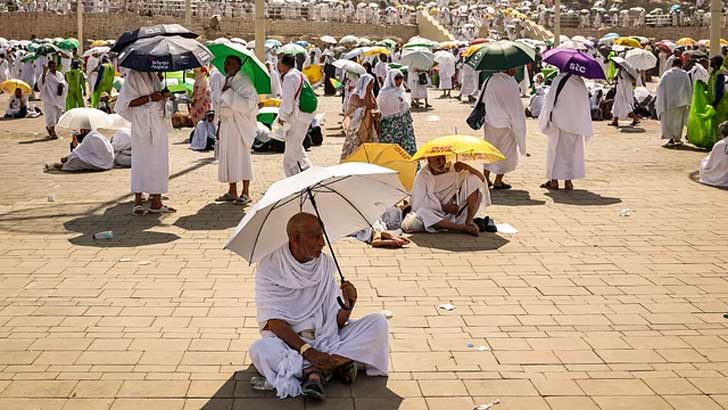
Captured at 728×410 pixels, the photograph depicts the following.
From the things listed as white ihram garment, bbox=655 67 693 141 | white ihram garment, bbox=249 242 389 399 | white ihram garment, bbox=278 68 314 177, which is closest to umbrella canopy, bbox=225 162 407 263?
white ihram garment, bbox=249 242 389 399

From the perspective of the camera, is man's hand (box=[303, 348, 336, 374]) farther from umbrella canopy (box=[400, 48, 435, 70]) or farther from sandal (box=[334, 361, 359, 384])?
umbrella canopy (box=[400, 48, 435, 70])

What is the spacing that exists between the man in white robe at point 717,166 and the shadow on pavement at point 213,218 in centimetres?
593

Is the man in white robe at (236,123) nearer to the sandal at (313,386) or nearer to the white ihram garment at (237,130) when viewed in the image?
the white ihram garment at (237,130)

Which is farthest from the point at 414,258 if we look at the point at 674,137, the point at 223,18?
the point at 223,18

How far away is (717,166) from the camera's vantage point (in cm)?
1159

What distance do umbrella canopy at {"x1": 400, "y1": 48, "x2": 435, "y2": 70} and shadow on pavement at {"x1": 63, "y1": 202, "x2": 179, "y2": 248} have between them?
45.3ft

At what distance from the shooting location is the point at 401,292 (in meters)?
6.83

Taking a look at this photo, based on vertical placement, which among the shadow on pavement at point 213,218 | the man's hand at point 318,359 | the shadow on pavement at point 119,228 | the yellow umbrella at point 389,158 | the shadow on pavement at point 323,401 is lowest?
the shadow on pavement at point 323,401

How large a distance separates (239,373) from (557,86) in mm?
7305

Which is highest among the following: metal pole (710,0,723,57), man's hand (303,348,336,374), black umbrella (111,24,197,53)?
metal pole (710,0,723,57)

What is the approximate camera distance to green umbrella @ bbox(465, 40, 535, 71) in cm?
1097

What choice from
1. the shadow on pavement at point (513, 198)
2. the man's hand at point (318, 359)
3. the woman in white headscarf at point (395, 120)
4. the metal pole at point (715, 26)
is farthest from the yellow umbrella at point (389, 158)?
the metal pole at point (715, 26)

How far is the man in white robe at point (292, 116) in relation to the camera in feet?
32.7

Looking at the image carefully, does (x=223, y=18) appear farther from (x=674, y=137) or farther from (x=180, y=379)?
(x=180, y=379)
